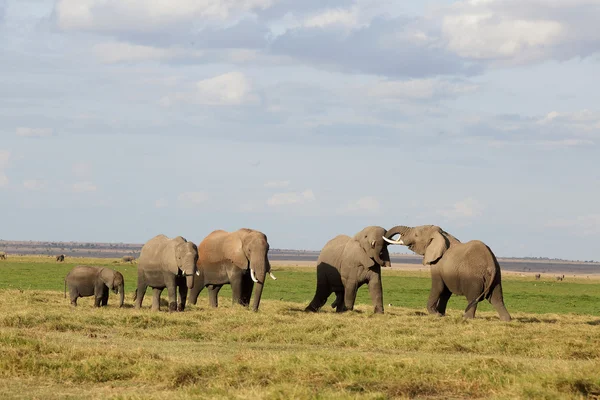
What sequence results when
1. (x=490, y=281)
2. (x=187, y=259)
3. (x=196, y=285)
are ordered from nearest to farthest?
1. (x=490, y=281)
2. (x=187, y=259)
3. (x=196, y=285)

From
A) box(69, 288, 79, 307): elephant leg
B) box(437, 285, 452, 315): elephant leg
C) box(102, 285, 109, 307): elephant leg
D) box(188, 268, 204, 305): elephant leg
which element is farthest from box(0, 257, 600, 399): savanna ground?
box(188, 268, 204, 305): elephant leg

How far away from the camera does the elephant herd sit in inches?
1097

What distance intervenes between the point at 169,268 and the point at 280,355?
12.6 metres

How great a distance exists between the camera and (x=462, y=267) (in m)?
27.9

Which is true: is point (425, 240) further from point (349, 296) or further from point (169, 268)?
point (169, 268)

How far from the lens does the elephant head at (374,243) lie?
29656mm

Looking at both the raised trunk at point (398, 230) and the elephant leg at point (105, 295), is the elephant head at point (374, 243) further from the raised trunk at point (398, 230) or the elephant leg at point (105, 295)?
the elephant leg at point (105, 295)

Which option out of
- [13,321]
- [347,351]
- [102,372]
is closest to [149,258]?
[13,321]

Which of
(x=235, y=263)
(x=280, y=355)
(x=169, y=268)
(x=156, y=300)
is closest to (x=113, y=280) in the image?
(x=156, y=300)

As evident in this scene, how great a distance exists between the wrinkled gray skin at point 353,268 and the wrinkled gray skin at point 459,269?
602 mm

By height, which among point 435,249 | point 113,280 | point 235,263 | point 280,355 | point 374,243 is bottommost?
point 280,355

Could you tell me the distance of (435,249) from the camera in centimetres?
2966

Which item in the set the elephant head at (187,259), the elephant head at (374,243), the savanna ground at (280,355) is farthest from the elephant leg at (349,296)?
the elephant head at (187,259)

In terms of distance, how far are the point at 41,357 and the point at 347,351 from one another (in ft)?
21.4
